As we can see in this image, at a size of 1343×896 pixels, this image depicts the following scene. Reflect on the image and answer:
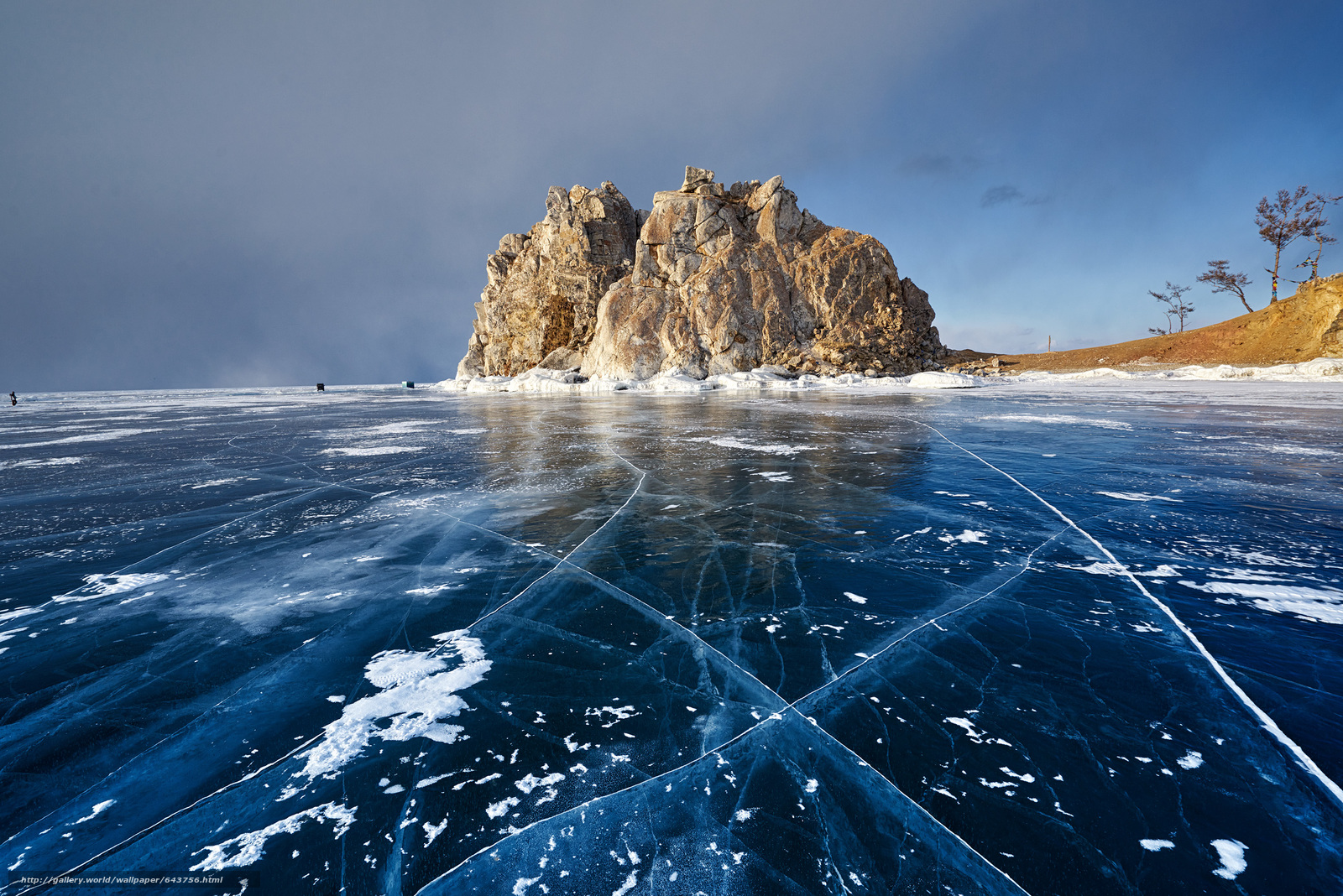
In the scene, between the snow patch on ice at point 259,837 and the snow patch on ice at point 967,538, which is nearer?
the snow patch on ice at point 259,837

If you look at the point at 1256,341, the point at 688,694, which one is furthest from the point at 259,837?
the point at 1256,341

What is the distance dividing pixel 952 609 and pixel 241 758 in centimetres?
366

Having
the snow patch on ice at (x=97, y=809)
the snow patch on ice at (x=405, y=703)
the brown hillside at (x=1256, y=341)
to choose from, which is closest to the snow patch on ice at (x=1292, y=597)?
the snow patch on ice at (x=405, y=703)

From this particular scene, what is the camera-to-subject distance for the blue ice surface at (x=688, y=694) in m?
1.67

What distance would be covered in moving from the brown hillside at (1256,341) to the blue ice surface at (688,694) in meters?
43.4

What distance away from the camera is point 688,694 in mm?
2475

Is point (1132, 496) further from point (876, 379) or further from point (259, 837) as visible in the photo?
point (876, 379)

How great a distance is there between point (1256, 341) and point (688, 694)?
178 feet

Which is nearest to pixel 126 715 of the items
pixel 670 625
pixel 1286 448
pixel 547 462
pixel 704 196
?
pixel 670 625

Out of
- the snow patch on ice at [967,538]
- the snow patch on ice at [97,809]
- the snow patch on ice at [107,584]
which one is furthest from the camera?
the snow patch on ice at [967,538]

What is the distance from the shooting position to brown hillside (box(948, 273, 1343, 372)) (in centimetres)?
3272

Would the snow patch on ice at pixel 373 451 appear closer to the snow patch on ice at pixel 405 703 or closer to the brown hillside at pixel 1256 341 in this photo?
the snow patch on ice at pixel 405 703

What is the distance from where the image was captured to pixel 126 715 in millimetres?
2410

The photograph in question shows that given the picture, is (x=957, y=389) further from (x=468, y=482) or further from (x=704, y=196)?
(x=704, y=196)
